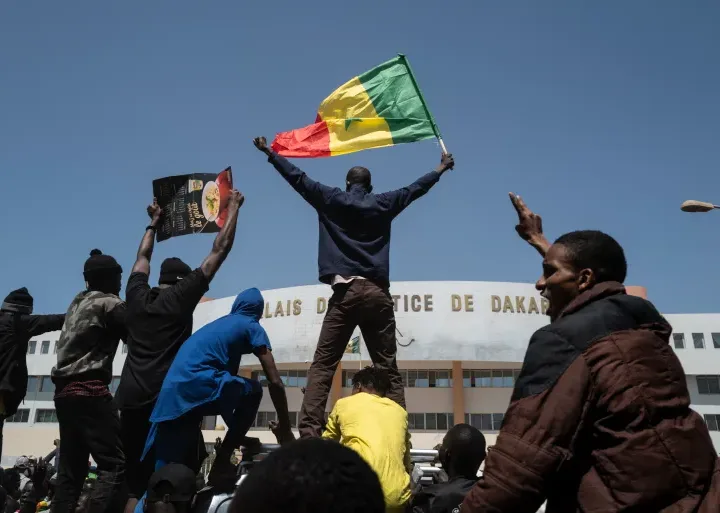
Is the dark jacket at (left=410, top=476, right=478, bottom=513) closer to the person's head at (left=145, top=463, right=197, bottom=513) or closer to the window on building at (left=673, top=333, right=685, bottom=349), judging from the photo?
the person's head at (left=145, top=463, right=197, bottom=513)

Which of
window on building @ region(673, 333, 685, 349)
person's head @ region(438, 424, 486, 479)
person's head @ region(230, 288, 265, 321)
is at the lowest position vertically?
window on building @ region(673, 333, 685, 349)

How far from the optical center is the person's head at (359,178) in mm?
5352

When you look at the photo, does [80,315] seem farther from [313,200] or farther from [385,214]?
[385,214]

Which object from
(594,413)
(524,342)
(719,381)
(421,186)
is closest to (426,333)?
(524,342)

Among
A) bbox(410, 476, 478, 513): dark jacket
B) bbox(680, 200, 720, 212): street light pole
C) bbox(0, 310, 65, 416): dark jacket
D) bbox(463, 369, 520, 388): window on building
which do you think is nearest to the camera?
bbox(410, 476, 478, 513): dark jacket

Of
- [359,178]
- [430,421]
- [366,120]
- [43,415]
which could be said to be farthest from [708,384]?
[43,415]

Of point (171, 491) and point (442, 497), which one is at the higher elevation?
point (171, 491)

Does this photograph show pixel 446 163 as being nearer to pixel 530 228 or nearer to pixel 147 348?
pixel 530 228

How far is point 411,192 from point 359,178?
48 cm

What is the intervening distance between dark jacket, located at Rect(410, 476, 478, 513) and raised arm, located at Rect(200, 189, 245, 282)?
77.4 inches

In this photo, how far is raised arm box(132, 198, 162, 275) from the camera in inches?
181

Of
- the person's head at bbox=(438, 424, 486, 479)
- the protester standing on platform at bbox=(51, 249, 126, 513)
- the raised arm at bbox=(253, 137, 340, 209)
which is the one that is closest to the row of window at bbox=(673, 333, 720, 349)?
the raised arm at bbox=(253, 137, 340, 209)

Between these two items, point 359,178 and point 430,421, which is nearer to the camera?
point 359,178

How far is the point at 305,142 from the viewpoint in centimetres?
643
